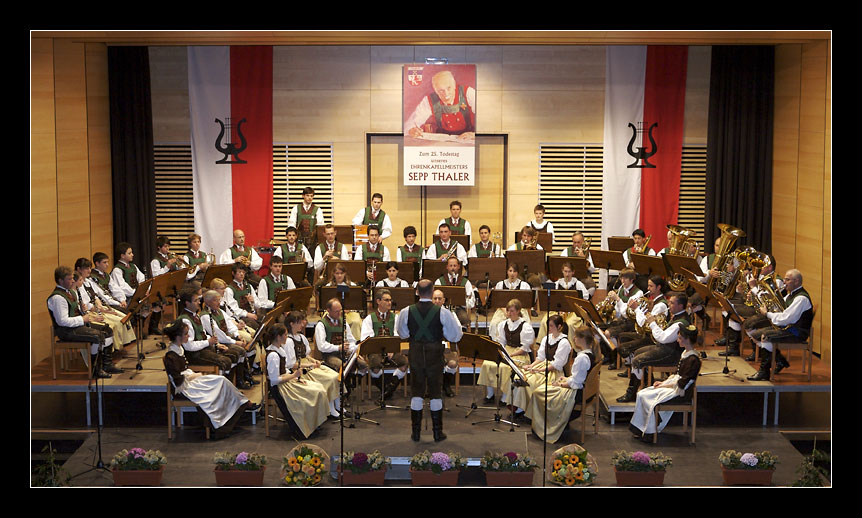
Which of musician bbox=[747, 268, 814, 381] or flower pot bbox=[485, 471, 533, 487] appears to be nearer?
flower pot bbox=[485, 471, 533, 487]

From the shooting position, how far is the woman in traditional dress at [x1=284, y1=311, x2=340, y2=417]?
9875 millimetres

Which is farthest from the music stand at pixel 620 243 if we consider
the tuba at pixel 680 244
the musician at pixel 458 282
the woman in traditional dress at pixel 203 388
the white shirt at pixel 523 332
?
the woman in traditional dress at pixel 203 388

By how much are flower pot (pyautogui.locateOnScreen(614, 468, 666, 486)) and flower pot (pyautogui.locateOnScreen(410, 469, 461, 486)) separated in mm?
1423

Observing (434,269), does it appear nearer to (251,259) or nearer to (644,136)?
(251,259)

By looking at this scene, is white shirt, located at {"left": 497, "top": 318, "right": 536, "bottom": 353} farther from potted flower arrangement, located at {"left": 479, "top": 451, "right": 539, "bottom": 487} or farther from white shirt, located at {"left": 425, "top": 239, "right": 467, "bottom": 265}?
white shirt, located at {"left": 425, "top": 239, "right": 467, "bottom": 265}

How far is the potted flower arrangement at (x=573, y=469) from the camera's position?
8.44 metres

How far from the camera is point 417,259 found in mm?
13242

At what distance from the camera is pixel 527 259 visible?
489 inches

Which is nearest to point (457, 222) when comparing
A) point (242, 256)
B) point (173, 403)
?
point (242, 256)

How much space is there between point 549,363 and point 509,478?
167 centimetres

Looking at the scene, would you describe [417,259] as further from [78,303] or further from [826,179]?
[826,179]

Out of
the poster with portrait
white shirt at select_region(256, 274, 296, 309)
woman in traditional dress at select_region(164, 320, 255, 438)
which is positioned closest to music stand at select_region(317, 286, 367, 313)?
white shirt at select_region(256, 274, 296, 309)

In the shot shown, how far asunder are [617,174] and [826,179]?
12.1ft

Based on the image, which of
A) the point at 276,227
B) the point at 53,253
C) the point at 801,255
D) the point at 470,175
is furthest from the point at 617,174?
the point at 53,253
